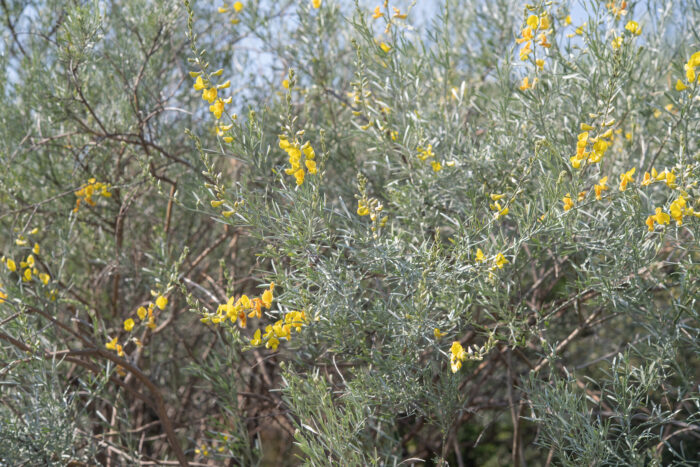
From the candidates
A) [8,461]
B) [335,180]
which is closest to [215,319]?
[8,461]

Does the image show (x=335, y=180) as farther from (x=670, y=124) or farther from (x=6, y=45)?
(x=6, y=45)

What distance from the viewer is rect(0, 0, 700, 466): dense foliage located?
65.7 inches

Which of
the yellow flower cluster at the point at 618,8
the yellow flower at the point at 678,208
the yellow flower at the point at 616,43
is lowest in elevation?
the yellow flower at the point at 678,208

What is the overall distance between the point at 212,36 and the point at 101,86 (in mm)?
771

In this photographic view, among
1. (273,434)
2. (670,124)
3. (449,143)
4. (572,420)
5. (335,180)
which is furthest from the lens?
(273,434)

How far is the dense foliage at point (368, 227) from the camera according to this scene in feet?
5.48

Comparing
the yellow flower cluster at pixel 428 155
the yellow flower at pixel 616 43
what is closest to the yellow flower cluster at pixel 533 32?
the yellow flower at pixel 616 43

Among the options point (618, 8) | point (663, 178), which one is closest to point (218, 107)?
point (663, 178)

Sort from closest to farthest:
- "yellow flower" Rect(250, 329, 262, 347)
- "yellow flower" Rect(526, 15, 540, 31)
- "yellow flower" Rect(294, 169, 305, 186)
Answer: "yellow flower" Rect(294, 169, 305, 186), "yellow flower" Rect(250, 329, 262, 347), "yellow flower" Rect(526, 15, 540, 31)

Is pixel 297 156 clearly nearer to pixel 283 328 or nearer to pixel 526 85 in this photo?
pixel 283 328

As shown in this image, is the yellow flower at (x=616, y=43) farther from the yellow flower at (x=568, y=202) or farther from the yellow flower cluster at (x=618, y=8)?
the yellow flower at (x=568, y=202)

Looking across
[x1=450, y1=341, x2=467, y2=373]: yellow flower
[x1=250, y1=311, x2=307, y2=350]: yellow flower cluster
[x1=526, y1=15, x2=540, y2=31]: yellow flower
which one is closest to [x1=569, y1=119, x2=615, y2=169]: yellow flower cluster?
[x1=526, y1=15, x2=540, y2=31]: yellow flower

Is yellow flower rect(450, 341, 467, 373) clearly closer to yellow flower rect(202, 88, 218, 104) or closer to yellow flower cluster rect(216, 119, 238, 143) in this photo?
yellow flower cluster rect(216, 119, 238, 143)

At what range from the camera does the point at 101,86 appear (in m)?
2.82
